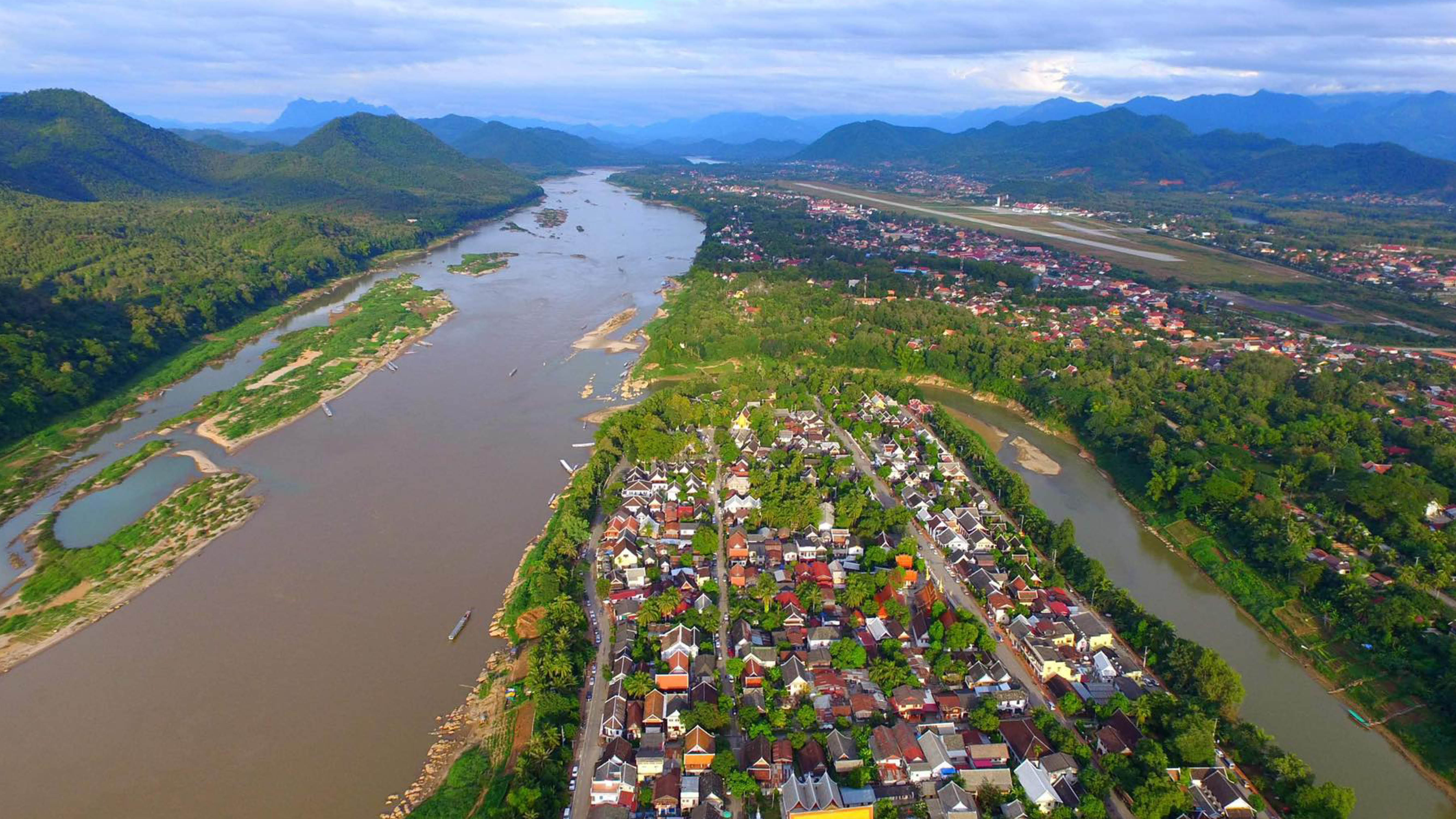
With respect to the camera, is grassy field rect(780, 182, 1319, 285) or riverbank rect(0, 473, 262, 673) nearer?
riverbank rect(0, 473, 262, 673)

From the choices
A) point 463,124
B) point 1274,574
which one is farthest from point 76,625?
point 463,124

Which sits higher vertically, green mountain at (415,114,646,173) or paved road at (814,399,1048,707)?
green mountain at (415,114,646,173)

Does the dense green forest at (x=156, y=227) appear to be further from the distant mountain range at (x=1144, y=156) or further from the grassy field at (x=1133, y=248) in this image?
the distant mountain range at (x=1144, y=156)

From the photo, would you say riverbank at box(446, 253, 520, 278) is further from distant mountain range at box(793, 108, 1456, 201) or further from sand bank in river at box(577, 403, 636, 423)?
distant mountain range at box(793, 108, 1456, 201)

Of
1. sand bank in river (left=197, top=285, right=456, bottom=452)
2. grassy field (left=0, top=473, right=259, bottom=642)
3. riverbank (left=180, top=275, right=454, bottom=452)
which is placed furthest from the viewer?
riverbank (left=180, top=275, right=454, bottom=452)

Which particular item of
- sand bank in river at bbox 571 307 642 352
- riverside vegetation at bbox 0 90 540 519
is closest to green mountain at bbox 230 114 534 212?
riverside vegetation at bbox 0 90 540 519

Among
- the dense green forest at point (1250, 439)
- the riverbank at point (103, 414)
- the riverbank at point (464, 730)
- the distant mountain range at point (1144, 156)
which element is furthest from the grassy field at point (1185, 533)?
the distant mountain range at point (1144, 156)
